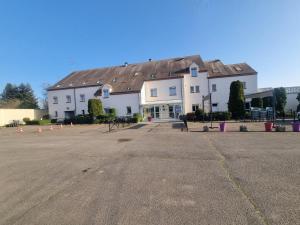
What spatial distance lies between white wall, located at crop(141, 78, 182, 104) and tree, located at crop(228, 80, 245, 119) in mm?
8154

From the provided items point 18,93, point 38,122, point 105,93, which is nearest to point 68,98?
point 38,122

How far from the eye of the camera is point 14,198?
446 centimetres

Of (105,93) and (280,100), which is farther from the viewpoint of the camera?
(105,93)

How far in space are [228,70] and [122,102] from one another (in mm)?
17304

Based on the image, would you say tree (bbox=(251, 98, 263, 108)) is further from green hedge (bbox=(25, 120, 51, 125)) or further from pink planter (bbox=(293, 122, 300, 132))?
green hedge (bbox=(25, 120, 51, 125))

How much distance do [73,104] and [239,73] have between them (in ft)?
90.0

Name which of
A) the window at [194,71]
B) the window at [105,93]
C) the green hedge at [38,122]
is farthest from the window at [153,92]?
the green hedge at [38,122]

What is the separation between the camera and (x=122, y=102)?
101 feet

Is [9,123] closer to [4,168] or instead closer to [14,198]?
[4,168]

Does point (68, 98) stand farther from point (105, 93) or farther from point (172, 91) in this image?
point (172, 91)

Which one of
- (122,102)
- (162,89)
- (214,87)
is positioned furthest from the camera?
(162,89)

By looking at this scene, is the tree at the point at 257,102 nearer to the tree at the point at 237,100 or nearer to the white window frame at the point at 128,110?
the tree at the point at 237,100

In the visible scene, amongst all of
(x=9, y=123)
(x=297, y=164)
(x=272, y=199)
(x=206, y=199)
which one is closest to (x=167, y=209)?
(x=206, y=199)

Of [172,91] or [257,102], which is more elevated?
[172,91]
